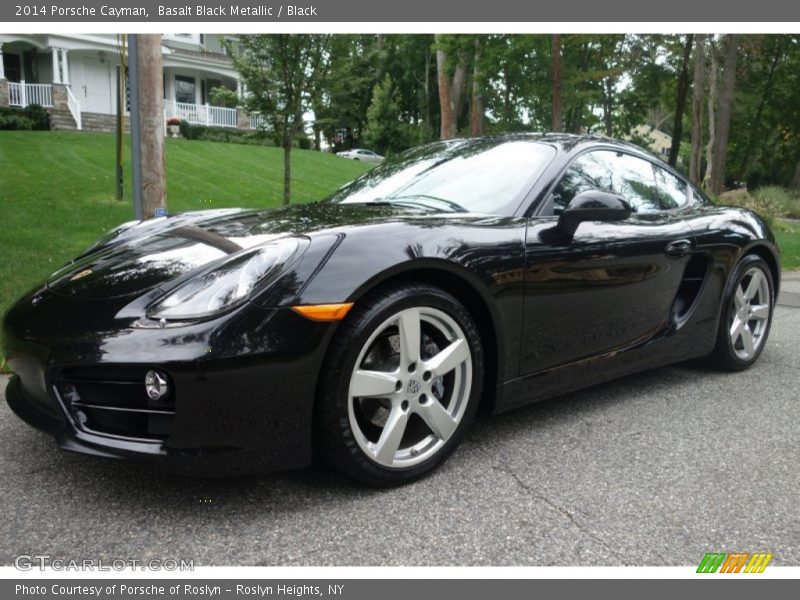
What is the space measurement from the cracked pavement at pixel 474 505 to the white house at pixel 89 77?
2378 cm

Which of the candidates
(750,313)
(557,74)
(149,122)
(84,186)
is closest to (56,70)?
(84,186)

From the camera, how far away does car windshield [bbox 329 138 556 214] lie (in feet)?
10.4

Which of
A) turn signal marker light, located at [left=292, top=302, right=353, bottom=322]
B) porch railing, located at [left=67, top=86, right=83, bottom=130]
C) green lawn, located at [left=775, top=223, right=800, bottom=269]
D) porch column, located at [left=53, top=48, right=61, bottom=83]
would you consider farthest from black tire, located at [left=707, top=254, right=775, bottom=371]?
porch column, located at [left=53, top=48, right=61, bottom=83]

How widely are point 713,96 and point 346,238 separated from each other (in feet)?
107

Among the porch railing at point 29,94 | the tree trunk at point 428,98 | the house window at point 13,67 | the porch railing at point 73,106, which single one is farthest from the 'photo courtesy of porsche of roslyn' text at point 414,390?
the tree trunk at point 428,98

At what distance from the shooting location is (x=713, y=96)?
30.7 meters

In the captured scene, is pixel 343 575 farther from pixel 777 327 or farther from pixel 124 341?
pixel 777 327

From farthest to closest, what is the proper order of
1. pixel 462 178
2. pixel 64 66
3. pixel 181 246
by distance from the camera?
pixel 64 66 < pixel 462 178 < pixel 181 246

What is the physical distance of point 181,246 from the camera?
271cm

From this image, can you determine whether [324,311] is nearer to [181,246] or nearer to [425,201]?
[181,246]

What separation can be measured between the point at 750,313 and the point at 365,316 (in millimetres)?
3011

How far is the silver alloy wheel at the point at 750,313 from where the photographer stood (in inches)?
166

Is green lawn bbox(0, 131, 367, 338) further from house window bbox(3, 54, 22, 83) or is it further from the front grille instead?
house window bbox(3, 54, 22, 83)

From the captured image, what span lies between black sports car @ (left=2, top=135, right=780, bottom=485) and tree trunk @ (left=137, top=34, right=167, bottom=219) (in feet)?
10.6
